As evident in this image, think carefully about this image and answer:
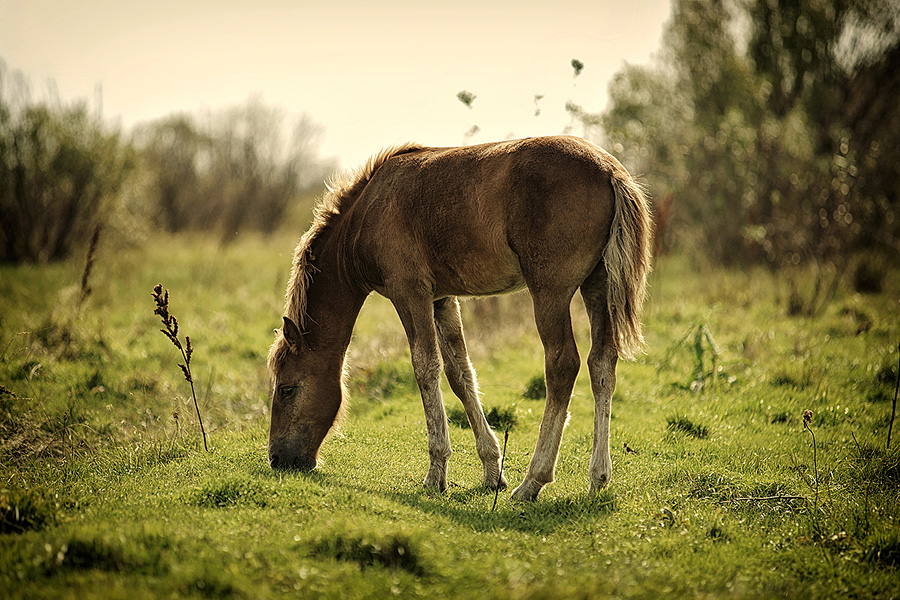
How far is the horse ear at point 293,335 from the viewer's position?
17.6 feet

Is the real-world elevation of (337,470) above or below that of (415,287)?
below

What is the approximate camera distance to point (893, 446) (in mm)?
5621

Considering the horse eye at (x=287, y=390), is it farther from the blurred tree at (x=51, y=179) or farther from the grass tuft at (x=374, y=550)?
the blurred tree at (x=51, y=179)

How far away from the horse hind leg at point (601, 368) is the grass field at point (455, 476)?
9.7 inches

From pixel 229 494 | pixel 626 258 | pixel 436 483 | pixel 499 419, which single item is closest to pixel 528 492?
pixel 436 483

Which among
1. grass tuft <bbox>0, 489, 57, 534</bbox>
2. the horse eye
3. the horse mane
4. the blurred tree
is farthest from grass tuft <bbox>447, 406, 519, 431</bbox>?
the blurred tree

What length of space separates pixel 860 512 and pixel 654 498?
4.32ft

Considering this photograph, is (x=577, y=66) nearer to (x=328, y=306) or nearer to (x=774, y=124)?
(x=328, y=306)

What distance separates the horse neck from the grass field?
3.48ft

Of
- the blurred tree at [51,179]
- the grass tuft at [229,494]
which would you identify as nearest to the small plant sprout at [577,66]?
the grass tuft at [229,494]

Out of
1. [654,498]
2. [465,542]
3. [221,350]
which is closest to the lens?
[465,542]

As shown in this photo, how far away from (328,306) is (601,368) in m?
2.31

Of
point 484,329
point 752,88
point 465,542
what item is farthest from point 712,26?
point 465,542

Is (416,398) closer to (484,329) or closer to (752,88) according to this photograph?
(484,329)
